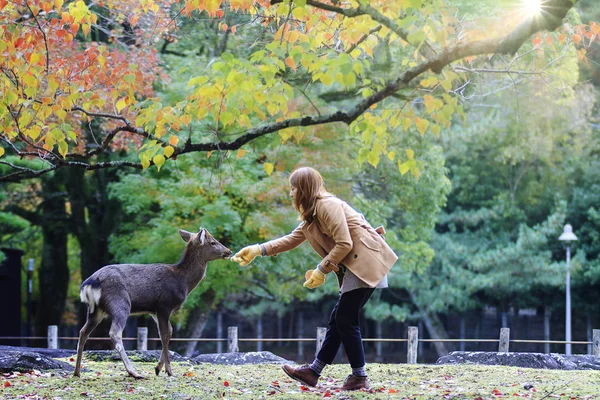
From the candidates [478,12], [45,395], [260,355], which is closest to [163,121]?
[45,395]

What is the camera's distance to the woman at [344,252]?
7.05 meters

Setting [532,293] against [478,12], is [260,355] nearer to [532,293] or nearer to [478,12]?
[478,12]

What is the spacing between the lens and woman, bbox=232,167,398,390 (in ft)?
23.1

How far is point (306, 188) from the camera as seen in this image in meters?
7.16

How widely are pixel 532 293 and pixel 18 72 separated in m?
27.1

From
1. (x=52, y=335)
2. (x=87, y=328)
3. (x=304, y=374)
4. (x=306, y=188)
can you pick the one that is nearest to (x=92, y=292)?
(x=87, y=328)

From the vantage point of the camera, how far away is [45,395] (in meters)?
7.31

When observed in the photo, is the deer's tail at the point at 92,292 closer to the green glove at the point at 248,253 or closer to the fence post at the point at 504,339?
the green glove at the point at 248,253

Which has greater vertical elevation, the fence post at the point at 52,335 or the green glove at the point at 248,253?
the green glove at the point at 248,253

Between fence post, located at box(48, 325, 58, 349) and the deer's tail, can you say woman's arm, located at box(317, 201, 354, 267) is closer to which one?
the deer's tail

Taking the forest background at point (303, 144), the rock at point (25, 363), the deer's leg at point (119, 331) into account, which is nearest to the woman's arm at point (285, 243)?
the forest background at point (303, 144)

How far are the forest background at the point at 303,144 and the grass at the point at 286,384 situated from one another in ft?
6.83

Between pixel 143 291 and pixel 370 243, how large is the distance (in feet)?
9.19

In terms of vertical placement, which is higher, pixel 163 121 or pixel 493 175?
pixel 493 175
